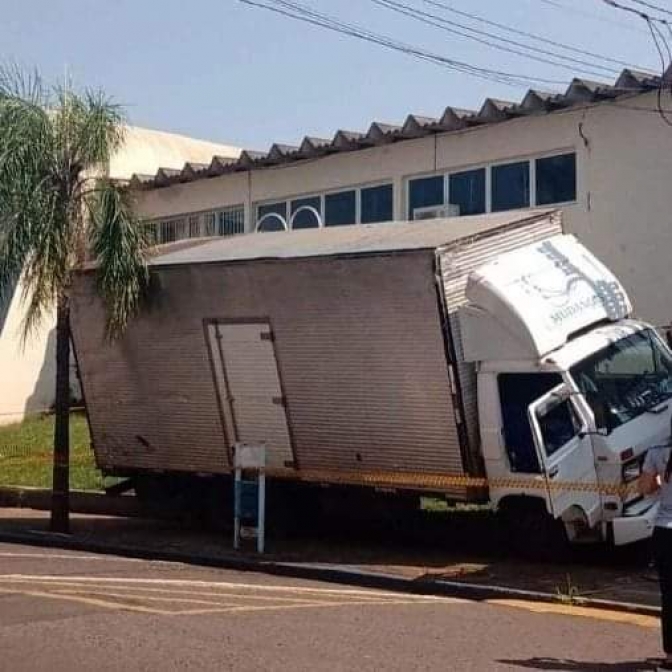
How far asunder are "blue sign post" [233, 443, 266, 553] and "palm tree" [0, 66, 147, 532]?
8.67 ft

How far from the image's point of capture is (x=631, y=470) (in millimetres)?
12664

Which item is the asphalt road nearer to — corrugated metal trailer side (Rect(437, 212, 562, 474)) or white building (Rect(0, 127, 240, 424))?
corrugated metal trailer side (Rect(437, 212, 562, 474))

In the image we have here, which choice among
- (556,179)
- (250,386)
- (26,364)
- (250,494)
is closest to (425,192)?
(556,179)

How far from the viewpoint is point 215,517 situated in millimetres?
16750

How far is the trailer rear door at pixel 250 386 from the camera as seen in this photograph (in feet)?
49.5

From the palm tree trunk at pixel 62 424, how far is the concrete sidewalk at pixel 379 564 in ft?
0.90

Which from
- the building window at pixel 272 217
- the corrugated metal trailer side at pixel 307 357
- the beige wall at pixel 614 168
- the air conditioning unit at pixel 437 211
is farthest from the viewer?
the building window at pixel 272 217

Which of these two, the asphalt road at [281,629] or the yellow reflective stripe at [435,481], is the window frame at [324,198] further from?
the asphalt road at [281,629]

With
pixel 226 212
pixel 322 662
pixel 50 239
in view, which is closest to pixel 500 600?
pixel 322 662

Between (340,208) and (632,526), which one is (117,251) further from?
(340,208)

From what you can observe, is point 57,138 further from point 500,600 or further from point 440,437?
point 500,600

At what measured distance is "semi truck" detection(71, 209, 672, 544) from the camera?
12906 mm

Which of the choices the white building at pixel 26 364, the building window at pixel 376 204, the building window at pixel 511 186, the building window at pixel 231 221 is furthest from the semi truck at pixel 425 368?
the white building at pixel 26 364

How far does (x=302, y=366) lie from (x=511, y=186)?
7.14 m
